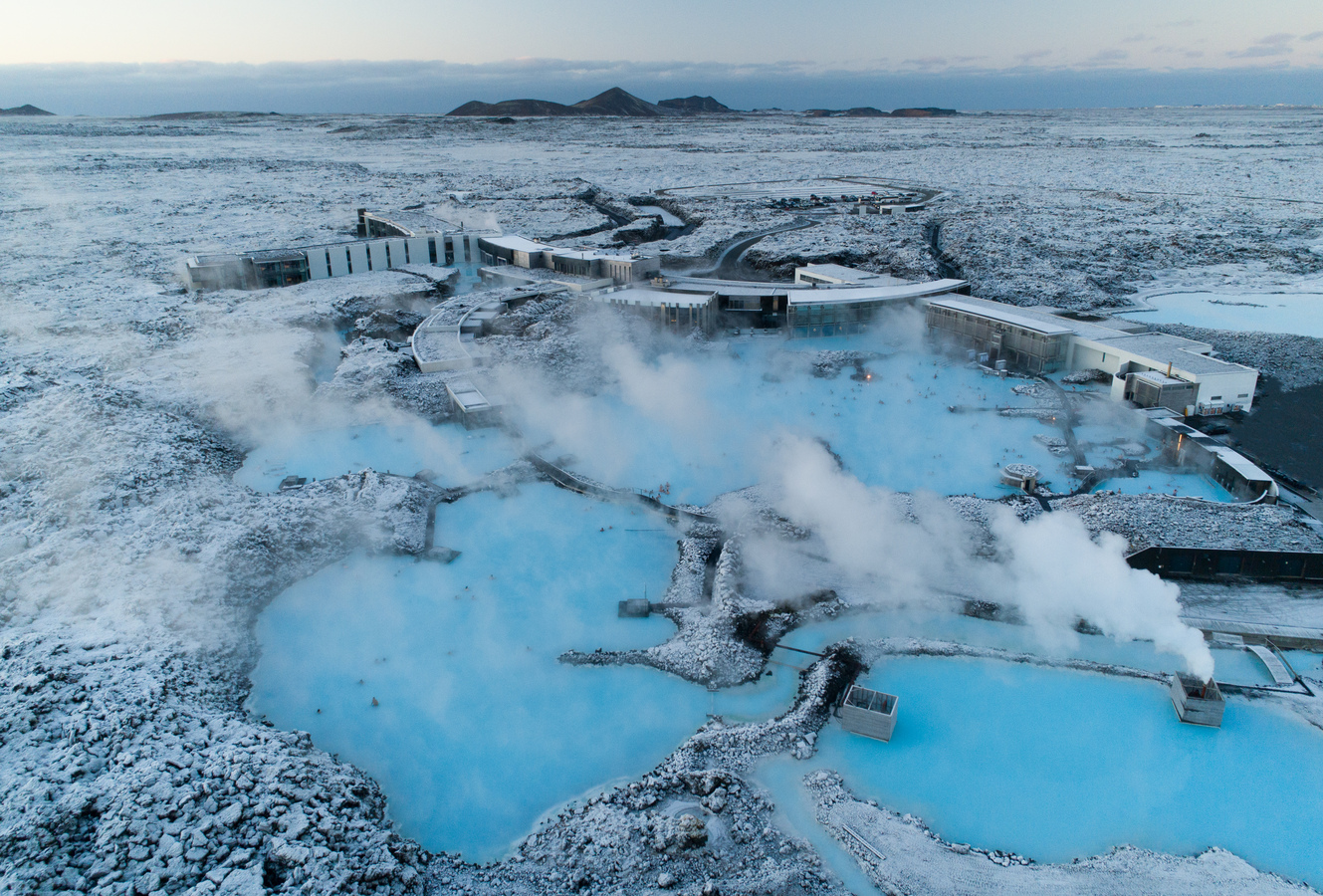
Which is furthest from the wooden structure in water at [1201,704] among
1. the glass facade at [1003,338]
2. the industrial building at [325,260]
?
the industrial building at [325,260]

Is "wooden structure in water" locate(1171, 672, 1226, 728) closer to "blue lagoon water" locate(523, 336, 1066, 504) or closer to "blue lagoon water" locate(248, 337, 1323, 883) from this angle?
"blue lagoon water" locate(248, 337, 1323, 883)

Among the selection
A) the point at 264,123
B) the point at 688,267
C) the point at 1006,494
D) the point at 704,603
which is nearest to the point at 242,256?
the point at 688,267

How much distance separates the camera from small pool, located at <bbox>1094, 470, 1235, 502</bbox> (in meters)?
19.3

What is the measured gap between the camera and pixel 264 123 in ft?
585

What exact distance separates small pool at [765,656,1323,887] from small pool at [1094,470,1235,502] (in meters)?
7.84

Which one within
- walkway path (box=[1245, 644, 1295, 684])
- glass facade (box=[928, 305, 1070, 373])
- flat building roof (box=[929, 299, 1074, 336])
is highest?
flat building roof (box=[929, 299, 1074, 336])

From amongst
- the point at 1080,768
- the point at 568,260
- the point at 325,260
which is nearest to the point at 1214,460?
the point at 1080,768

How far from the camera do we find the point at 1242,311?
35062 mm

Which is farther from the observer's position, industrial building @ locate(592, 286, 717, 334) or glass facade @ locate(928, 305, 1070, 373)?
industrial building @ locate(592, 286, 717, 334)

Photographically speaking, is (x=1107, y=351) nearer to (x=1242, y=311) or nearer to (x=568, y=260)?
(x=1242, y=311)

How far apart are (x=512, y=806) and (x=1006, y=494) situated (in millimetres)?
14380

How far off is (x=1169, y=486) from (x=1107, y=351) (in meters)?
9.01

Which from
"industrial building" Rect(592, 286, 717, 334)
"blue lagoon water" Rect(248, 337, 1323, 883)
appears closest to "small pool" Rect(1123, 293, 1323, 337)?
"industrial building" Rect(592, 286, 717, 334)

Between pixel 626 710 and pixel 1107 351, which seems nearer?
pixel 626 710
